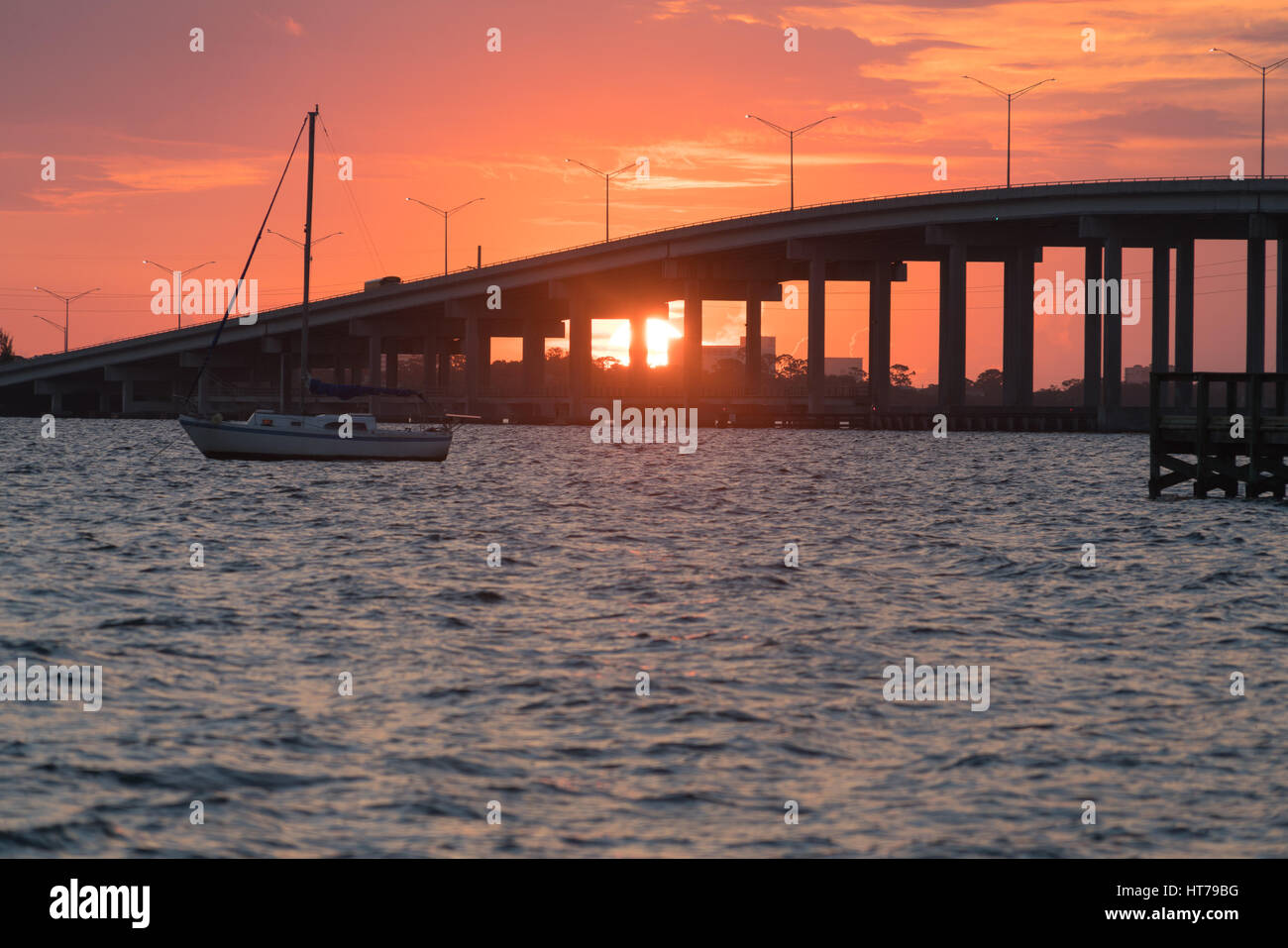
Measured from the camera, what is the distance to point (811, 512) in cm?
4497

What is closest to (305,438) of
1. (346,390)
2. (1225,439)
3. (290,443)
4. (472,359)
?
(290,443)

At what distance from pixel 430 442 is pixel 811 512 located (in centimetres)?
3126

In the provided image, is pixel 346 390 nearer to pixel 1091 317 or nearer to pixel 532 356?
pixel 1091 317

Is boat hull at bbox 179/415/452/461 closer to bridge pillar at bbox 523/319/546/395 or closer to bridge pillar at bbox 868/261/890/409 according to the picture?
bridge pillar at bbox 868/261/890/409

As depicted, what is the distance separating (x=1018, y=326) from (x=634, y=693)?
130 meters

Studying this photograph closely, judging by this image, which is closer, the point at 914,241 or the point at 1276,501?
the point at 1276,501

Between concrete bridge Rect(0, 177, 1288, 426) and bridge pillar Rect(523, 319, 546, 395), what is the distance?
1.07 ft

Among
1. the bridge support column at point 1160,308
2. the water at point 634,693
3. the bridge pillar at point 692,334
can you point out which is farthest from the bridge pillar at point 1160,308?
the water at point 634,693

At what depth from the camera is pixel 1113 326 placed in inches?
5069

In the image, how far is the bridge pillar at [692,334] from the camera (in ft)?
534
